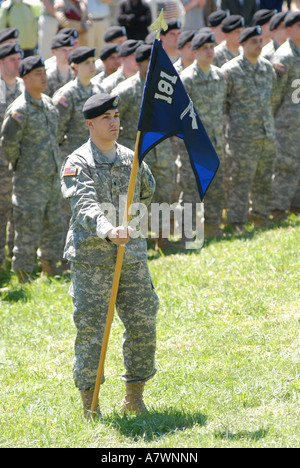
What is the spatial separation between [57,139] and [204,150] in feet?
14.1

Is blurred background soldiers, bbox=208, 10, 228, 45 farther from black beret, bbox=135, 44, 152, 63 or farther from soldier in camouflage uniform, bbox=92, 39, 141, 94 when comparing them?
black beret, bbox=135, 44, 152, 63

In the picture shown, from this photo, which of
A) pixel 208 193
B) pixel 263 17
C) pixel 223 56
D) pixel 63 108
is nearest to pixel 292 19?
pixel 223 56

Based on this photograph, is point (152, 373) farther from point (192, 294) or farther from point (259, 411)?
point (192, 294)

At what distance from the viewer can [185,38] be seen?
11.0 m

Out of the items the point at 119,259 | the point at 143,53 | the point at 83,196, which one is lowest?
the point at 143,53

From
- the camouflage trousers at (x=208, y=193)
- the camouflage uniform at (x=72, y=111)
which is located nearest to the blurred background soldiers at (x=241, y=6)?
the camouflage trousers at (x=208, y=193)

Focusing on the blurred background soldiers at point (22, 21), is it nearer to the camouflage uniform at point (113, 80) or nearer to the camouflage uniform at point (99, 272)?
the camouflage uniform at point (113, 80)

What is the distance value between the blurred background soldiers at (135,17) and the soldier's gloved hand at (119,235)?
9.33 m

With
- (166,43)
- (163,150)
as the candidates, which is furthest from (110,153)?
(166,43)

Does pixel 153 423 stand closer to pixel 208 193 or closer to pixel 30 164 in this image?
pixel 30 164

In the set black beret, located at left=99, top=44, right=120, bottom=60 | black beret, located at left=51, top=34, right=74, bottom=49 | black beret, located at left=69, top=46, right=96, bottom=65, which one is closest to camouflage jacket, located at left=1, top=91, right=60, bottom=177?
black beret, located at left=69, top=46, right=96, bottom=65

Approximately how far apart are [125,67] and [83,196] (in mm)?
5662

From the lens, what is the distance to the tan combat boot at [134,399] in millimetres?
5812

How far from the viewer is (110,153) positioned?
563 cm
